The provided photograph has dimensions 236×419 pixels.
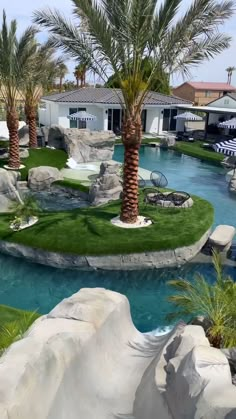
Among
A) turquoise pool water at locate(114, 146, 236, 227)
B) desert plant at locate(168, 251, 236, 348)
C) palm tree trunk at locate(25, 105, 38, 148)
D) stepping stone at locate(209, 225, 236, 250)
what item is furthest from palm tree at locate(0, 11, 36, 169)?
desert plant at locate(168, 251, 236, 348)

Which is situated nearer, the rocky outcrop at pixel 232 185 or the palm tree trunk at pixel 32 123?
the rocky outcrop at pixel 232 185

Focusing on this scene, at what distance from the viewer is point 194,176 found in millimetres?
27141

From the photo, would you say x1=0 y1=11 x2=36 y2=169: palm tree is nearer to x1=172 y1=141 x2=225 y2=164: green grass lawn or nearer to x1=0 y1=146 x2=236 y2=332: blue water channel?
x1=0 y1=146 x2=236 y2=332: blue water channel

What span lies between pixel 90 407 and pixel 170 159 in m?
27.9

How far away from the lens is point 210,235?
A: 15117 millimetres

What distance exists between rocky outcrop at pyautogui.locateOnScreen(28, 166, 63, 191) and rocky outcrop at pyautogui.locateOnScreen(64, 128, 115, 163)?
7.04 m

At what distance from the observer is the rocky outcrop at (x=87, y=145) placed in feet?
97.5

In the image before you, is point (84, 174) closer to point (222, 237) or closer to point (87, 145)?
point (87, 145)

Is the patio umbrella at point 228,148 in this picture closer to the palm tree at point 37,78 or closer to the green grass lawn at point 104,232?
the green grass lawn at point 104,232

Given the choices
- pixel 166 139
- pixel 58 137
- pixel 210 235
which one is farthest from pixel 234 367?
pixel 166 139

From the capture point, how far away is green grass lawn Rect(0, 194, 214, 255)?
13492 millimetres

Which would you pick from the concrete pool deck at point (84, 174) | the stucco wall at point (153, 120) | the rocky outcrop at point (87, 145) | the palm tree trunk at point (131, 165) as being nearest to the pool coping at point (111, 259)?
the palm tree trunk at point (131, 165)

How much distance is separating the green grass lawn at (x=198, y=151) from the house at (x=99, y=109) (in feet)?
17.6

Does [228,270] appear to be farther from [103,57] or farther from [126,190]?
[103,57]
